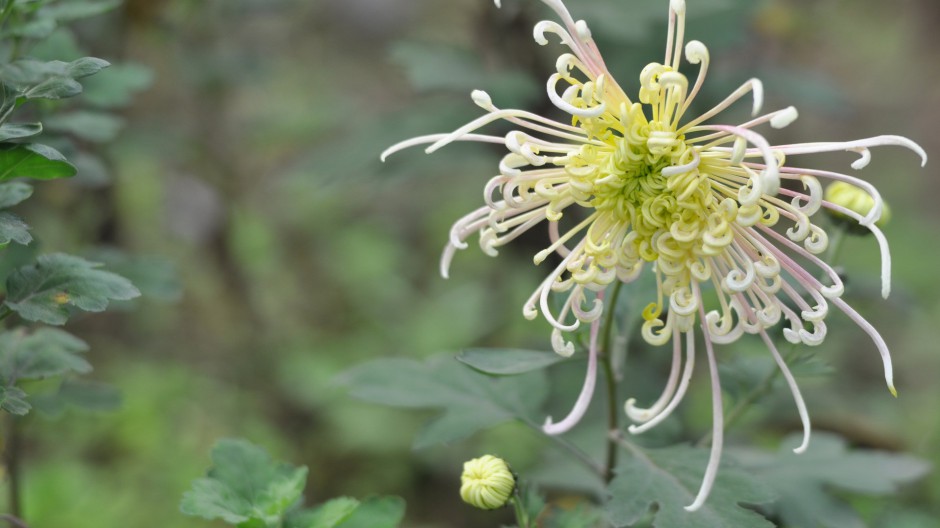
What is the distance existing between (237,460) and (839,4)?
137 inches

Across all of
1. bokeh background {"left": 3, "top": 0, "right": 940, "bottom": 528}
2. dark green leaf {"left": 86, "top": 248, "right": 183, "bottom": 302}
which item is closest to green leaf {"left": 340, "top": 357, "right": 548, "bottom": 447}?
bokeh background {"left": 3, "top": 0, "right": 940, "bottom": 528}

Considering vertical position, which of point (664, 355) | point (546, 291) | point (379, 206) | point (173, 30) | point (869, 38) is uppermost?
point (869, 38)

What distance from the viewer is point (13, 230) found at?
808 millimetres

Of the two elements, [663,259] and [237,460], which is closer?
[663,259]

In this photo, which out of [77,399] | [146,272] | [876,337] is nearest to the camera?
[876,337]

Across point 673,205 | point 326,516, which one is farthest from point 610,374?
point 326,516

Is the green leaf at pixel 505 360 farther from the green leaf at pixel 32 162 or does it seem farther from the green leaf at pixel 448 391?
the green leaf at pixel 32 162

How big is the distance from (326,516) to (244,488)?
11 cm

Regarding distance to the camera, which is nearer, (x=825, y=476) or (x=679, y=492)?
(x=679, y=492)

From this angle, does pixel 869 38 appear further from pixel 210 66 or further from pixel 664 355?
pixel 210 66

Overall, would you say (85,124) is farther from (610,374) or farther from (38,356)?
(610,374)

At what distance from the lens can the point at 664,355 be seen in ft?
5.97

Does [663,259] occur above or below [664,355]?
above

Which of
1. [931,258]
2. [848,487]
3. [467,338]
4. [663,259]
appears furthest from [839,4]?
[663,259]
